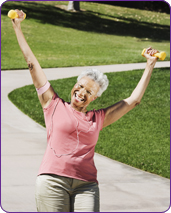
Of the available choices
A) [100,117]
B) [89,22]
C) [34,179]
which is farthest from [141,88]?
[89,22]

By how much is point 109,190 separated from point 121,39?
2386cm

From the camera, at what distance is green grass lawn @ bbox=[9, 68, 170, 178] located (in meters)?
8.08

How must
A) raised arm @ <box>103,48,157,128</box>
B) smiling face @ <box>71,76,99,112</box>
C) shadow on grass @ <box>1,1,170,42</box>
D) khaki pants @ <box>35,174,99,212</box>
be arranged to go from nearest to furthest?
khaki pants @ <box>35,174,99,212</box> → smiling face @ <box>71,76,99,112</box> → raised arm @ <box>103,48,157,128</box> → shadow on grass @ <box>1,1,170,42</box>

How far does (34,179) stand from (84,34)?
76.1ft

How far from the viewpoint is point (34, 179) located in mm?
6762

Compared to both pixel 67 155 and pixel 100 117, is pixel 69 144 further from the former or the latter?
pixel 100 117

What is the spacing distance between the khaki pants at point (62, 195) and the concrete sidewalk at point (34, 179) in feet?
8.84

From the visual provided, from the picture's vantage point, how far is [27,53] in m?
3.18

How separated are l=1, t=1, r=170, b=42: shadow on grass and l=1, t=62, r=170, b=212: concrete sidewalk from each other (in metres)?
22.2

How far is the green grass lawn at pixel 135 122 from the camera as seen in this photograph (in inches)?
318

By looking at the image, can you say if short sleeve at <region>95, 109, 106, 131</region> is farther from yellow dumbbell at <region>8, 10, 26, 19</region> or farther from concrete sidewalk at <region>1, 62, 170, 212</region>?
concrete sidewalk at <region>1, 62, 170, 212</region>

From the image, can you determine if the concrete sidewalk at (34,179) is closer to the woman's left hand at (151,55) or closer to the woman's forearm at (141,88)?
the woman's forearm at (141,88)

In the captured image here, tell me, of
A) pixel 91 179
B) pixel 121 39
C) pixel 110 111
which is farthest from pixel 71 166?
pixel 121 39

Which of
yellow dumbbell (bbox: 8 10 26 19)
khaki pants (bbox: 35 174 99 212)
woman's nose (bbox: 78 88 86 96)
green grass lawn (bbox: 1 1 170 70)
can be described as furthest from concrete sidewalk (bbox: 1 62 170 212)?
green grass lawn (bbox: 1 1 170 70)
